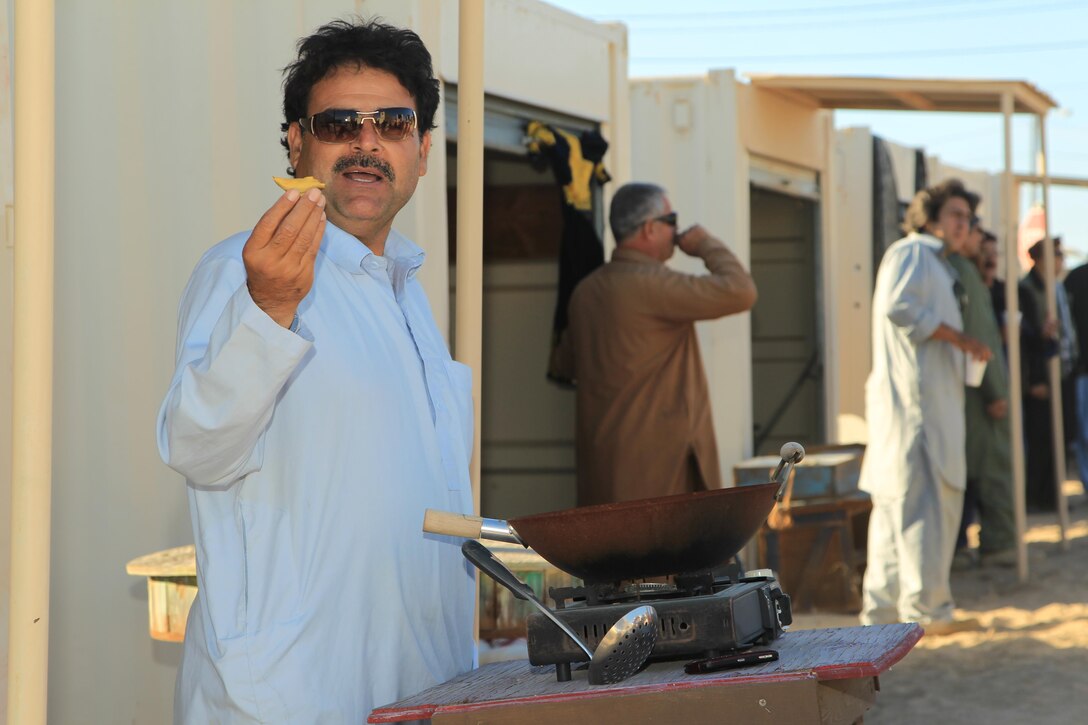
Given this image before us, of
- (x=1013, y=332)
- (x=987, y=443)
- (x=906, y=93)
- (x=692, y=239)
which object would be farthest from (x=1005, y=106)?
(x=692, y=239)

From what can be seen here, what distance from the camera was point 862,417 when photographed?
10.5 meters

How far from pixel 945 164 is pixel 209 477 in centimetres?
1253

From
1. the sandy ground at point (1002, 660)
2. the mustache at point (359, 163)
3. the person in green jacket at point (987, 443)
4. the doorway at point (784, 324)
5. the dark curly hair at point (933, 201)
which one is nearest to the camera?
the mustache at point (359, 163)

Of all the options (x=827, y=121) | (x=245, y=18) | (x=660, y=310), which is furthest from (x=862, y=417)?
(x=245, y=18)

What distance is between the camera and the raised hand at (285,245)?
1607 mm

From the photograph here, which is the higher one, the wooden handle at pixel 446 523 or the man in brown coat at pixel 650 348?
the man in brown coat at pixel 650 348

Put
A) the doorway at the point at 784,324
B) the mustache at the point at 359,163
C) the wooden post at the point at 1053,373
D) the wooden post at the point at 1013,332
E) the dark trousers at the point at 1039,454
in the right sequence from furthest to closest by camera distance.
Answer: the dark trousers at the point at 1039,454 → the doorway at the point at 784,324 → the wooden post at the point at 1053,373 → the wooden post at the point at 1013,332 → the mustache at the point at 359,163

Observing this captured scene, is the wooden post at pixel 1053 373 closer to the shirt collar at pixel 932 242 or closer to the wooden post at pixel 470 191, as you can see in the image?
the shirt collar at pixel 932 242

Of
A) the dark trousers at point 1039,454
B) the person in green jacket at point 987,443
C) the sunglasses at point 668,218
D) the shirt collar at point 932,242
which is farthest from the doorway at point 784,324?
the sunglasses at point 668,218

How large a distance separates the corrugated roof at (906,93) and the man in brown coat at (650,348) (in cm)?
245

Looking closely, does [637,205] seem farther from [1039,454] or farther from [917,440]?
[1039,454]

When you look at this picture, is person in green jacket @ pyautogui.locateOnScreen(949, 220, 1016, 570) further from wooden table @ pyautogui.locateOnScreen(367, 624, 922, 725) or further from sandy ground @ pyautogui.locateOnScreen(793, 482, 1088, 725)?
wooden table @ pyautogui.locateOnScreen(367, 624, 922, 725)

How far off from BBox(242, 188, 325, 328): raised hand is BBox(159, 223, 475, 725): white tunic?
0.14ft

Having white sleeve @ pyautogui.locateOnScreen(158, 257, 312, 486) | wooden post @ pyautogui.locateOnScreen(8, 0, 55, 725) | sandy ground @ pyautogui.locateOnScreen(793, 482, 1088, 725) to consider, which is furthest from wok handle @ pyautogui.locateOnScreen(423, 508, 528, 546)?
sandy ground @ pyautogui.locateOnScreen(793, 482, 1088, 725)
